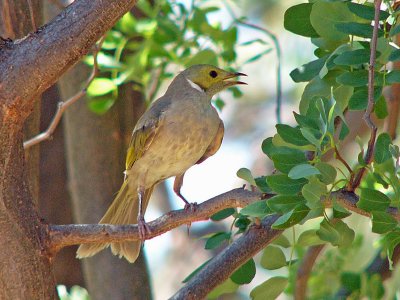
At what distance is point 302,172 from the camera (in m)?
2.40

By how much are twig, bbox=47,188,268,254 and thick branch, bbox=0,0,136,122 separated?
1.40 feet

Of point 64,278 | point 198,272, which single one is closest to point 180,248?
point 64,278

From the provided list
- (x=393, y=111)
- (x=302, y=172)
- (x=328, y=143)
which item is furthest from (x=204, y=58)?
(x=302, y=172)

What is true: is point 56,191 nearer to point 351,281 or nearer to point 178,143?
point 178,143

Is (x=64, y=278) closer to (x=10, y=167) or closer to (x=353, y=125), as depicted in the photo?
(x=353, y=125)

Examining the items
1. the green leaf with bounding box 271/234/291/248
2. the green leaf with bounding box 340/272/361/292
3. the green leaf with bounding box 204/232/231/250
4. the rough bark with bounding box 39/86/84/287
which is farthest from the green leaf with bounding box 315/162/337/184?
the rough bark with bounding box 39/86/84/287

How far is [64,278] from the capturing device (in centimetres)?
532

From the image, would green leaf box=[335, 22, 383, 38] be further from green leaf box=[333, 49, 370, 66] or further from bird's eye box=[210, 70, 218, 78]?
bird's eye box=[210, 70, 218, 78]

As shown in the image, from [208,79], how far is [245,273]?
155 cm

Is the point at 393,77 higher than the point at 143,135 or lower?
higher

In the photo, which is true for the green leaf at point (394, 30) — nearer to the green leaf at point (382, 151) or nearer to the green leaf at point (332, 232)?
the green leaf at point (382, 151)

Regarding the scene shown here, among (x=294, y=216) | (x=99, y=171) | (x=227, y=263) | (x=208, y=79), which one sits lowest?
(x=227, y=263)

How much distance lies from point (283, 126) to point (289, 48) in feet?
22.1

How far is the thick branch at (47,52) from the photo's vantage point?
2.68 meters
